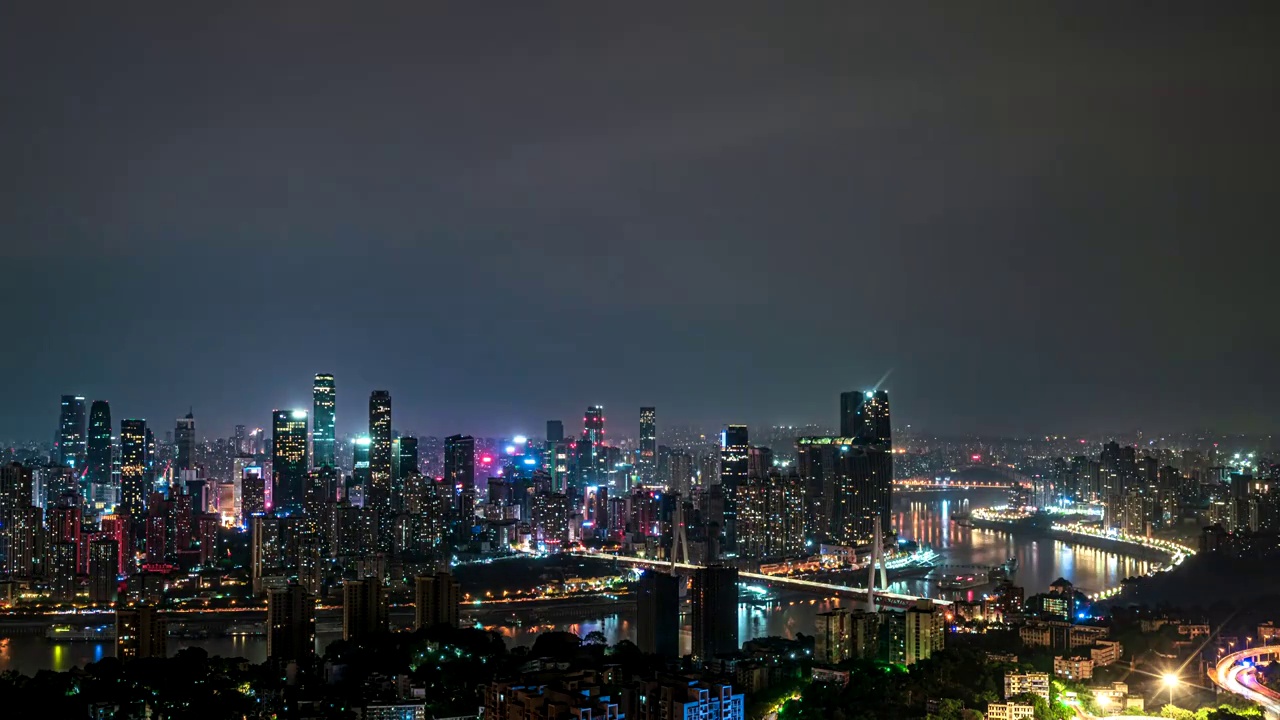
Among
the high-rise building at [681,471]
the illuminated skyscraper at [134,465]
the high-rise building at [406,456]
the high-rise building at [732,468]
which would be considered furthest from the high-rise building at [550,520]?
the illuminated skyscraper at [134,465]

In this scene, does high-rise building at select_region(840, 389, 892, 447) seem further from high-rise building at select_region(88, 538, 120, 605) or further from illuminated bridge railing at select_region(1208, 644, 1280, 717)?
illuminated bridge railing at select_region(1208, 644, 1280, 717)

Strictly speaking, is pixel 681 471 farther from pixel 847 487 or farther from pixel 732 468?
pixel 847 487

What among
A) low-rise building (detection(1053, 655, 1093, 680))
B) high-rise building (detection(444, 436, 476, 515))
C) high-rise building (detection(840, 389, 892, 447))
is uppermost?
high-rise building (detection(840, 389, 892, 447))

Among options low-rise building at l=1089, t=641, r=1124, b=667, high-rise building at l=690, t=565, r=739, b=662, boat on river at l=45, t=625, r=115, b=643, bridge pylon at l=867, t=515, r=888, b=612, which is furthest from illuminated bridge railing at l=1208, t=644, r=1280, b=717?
boat on river at l=45, t=625, r=115, b=643

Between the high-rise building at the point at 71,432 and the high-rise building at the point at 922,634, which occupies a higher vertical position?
the high-rise building at the point at 71,432

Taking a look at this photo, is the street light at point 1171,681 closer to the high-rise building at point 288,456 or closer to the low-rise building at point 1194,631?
the low-rise building at point 1194,631

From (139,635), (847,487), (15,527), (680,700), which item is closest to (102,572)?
(15,527)
